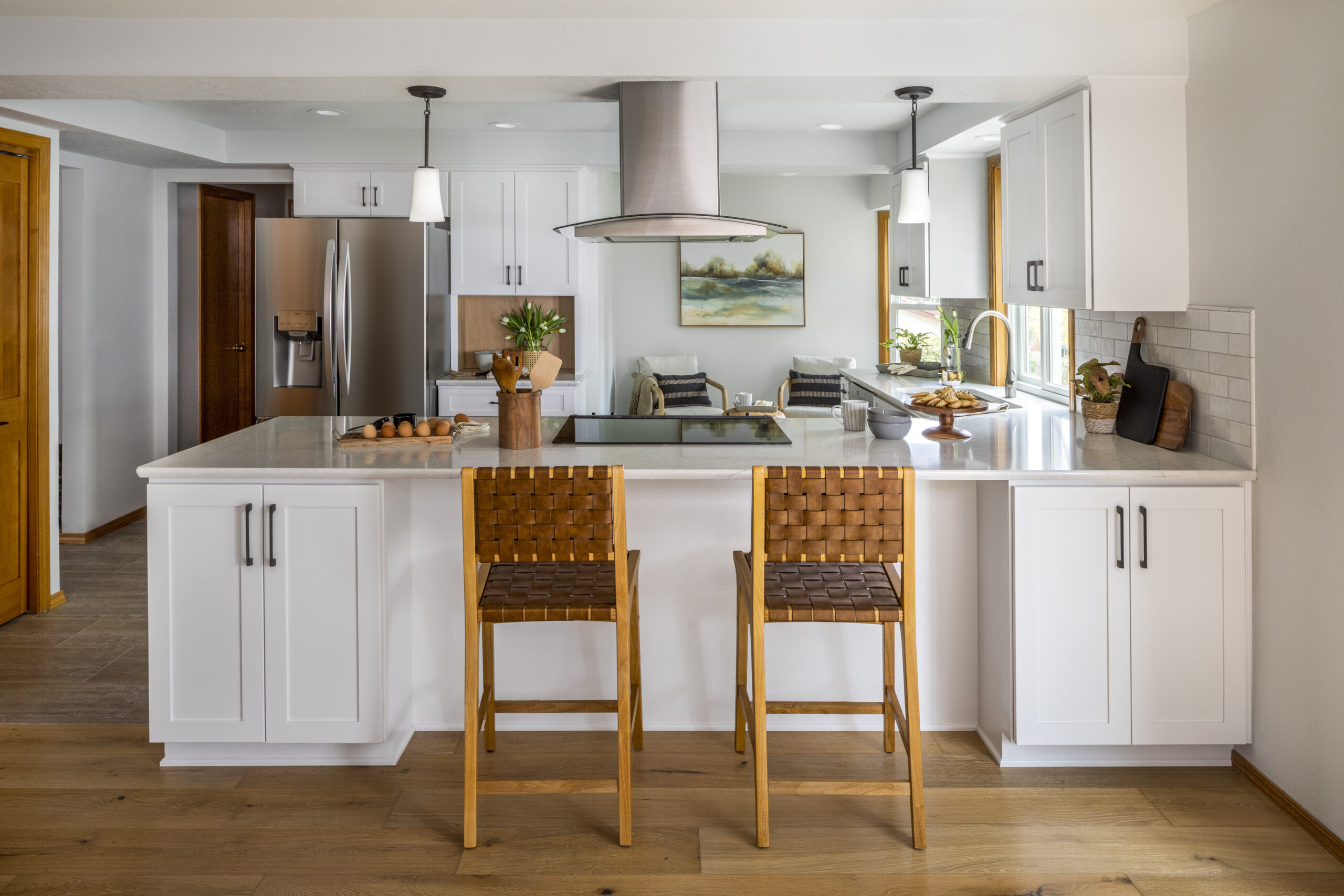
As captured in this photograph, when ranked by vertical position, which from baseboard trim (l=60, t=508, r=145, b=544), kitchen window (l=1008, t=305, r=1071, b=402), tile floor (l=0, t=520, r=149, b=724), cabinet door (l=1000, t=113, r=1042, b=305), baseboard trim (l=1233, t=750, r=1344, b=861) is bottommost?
baseboard trim (l=1233, t=750, r=1344, b=861)

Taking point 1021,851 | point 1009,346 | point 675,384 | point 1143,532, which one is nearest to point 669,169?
point 1143,532

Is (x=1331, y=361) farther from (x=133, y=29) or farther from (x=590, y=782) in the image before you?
(x=133, y=29)

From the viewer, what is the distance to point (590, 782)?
244cm

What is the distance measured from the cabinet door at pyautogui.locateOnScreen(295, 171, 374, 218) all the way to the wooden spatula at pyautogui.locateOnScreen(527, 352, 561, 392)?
3.29 metres

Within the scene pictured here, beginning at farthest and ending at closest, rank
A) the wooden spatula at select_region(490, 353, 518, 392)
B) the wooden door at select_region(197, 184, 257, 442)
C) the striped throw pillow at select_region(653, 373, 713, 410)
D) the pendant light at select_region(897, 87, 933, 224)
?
the striped throw pillow at select_region(653, 373, 713, 410) < the wooden door at select_region(197, 184, 257, 442) < the pendant light at select_region(897, 87, 933, 224) < the wooden spatula at select_region(490, 353, 518, 392)

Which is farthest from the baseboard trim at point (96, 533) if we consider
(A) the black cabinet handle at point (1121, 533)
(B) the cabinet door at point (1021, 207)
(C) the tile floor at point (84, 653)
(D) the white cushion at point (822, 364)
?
(A) the black cabinet handle at point (1121, 533)

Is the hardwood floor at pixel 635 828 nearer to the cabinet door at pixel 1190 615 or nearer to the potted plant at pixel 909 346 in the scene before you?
the cabinet door at pixel 1190 615

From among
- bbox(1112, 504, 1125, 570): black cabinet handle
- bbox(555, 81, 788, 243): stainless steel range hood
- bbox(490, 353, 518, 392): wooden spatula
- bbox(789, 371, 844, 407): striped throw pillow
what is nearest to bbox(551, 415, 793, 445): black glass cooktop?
bbox(490, 353, 518, 392): wooden spatula

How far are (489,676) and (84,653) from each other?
6.46ft

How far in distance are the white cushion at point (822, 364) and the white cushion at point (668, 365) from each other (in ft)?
0.16

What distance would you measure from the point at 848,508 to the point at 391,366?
4026mm

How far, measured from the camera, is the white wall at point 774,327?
26.3ft

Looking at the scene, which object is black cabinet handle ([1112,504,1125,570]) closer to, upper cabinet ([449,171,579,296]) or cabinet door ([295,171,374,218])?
upper cabinet ([449,171,579,296])

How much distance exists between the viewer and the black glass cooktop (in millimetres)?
3236
